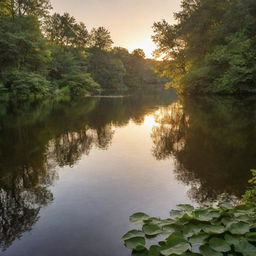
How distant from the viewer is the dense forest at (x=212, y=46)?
23172mm

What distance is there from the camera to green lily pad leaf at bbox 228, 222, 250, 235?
265cm

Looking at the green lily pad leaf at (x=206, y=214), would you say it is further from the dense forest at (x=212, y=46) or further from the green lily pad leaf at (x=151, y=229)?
the dense forest at (x=212, y=46)

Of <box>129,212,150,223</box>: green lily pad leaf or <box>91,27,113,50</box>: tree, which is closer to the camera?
<box>129,212,150,223</box>: green lily pad leaf

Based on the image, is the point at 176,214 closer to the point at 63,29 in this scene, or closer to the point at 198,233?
the point at 198,233

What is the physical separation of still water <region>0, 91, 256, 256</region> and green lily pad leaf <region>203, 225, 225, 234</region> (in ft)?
2.75

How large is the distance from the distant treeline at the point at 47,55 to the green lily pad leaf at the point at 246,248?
2270 centimetres

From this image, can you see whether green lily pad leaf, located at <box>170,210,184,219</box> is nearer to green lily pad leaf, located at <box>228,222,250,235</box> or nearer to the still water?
the still water

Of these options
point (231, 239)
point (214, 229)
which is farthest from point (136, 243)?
point (231, 239)

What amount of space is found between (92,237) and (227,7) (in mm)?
29799

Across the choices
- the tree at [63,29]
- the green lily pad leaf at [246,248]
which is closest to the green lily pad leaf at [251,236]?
the green lily pad leaf at [246,248]

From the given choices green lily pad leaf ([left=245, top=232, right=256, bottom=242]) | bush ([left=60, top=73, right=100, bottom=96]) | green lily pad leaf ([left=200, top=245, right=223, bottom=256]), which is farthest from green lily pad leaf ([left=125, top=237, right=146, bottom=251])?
bush ([left=60, top=73, right=100, bottom=96])

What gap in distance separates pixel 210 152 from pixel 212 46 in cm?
2529

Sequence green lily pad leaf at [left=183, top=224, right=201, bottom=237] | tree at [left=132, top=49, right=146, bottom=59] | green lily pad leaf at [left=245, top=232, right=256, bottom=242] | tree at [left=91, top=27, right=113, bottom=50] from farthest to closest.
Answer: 1. tree at [left=132, top=49, right=146, bottom=59]
2. tree at [left=91, top=27, right=113, bottom=50]
3. green lily pad leaf at [left=183, top=224, right=201, bottom=237]
4. green lily pad leaf at [left=245, top=232, right=256, bottom=242]

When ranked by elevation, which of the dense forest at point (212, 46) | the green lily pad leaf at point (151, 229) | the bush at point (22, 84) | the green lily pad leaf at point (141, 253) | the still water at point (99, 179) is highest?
the dense forest at point (212, 46)
